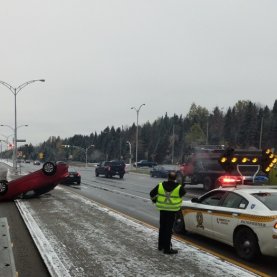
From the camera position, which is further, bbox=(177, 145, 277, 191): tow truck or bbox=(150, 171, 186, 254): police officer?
bbox=(177, 145, 277, 191): tow truck

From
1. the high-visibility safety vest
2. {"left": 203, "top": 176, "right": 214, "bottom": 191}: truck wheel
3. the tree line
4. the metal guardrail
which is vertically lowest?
the metal guardrail

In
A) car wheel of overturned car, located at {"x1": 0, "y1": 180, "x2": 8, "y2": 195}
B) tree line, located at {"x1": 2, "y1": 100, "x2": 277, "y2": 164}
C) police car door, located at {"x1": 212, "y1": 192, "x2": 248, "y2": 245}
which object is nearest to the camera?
police car door, located at {"x1": 212, "y1": 192, "x2": 248, "y2": 245}

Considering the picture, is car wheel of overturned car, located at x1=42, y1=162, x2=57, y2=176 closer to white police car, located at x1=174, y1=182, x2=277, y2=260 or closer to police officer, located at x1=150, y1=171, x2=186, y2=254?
white police car, located at x1=174, y1=182, x2=277, y2=260

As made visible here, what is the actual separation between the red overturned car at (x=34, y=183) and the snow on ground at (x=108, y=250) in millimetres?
4653

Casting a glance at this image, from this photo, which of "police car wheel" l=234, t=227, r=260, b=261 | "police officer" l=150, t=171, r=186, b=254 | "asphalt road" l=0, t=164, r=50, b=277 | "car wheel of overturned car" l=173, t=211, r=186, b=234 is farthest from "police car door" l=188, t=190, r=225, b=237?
"asphalt road" l=0, t=164, r=50, b=277

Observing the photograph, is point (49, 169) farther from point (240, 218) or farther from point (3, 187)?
point (240, 218)

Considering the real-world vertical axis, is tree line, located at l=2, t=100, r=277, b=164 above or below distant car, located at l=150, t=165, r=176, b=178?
above

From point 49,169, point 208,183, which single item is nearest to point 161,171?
point 208,183

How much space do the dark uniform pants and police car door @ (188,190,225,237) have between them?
0.94 meters

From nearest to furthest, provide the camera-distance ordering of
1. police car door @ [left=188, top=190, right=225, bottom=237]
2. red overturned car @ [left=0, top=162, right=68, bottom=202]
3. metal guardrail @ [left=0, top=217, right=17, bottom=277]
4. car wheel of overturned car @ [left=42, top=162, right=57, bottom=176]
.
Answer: metal guardrail @ [left=0, top=217, right=17, bottom=277] < police car door @ [left=188, top=190, right=225, bottom=237] < red overturned car @ [left=0, top=162, right=68, bottom=202] < car wheel of overturned car @ [left=42, top=162, right=57, bottom=176]

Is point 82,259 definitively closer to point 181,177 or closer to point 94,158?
point 181,177

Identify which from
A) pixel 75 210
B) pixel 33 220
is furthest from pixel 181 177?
pixel 33 220

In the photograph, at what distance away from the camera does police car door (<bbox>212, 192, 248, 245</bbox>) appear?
875cm

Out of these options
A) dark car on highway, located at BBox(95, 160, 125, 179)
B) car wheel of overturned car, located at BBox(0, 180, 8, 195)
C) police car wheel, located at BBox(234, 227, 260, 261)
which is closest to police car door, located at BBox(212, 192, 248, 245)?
police car wheel, located at BBox(234, 227, 260, 261)
